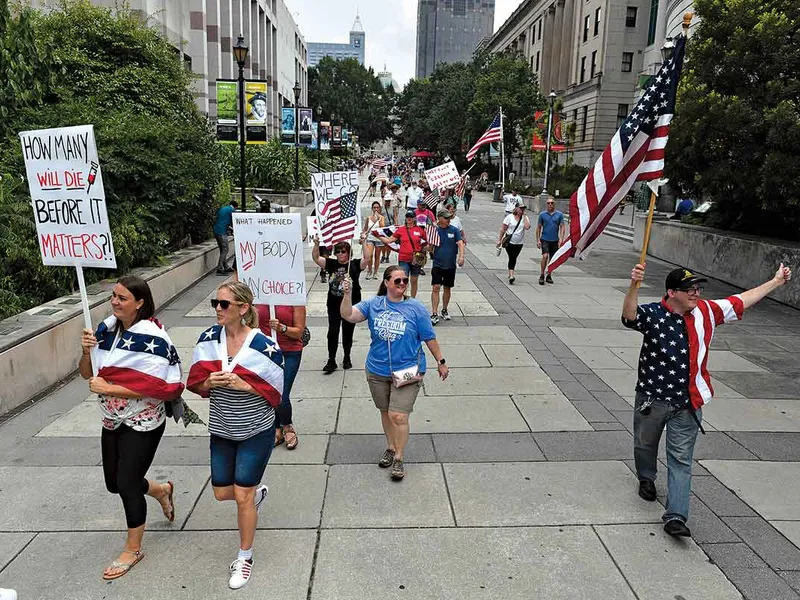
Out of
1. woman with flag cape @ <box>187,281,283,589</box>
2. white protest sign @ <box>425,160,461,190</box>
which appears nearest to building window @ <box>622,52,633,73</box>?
white protest sign @ <box>425,160,461,190</box>

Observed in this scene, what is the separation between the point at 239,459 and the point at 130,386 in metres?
0.77

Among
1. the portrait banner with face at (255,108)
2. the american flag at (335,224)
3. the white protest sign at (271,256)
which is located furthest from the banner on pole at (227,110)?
the white protest sign at (271,256)

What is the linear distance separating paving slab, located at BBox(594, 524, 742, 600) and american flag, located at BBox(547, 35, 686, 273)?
82.1 inches

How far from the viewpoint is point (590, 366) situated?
8242mm

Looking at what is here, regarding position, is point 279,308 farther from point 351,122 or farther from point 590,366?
point 351,122

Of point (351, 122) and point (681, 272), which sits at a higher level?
point (351, 122)

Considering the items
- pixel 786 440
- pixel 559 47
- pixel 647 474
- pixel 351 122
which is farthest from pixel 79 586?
pixel 351 122

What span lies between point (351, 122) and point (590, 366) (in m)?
105

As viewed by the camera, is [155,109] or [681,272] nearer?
[681,272]

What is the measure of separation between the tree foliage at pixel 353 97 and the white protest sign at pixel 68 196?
102 m

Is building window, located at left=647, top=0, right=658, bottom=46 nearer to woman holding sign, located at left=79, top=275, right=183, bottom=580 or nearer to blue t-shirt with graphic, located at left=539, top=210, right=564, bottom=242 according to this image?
blue t-shirt with graphic, located at left=539, top=210, right=564, bottom=242

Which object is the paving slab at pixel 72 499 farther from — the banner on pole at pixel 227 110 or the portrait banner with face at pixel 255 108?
the portrait banner with face at pixel 255 108

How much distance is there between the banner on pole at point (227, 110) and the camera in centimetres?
2016

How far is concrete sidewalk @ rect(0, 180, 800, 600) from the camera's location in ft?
12.7
